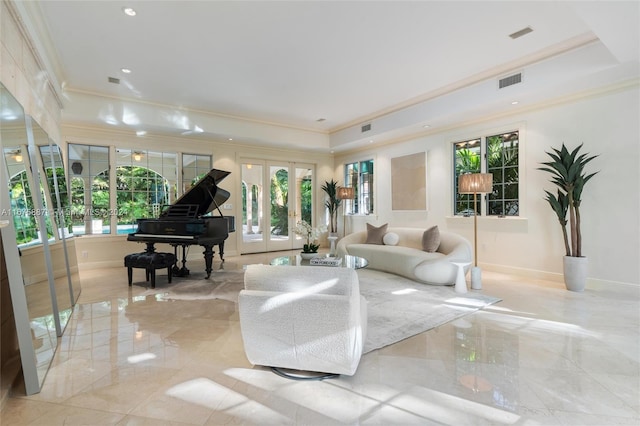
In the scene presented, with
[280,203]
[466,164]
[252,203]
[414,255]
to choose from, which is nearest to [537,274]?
[414,255]

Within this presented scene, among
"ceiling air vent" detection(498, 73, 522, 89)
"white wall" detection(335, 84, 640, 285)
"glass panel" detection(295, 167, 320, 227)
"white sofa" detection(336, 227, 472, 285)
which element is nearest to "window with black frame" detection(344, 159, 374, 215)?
"glass panel" detection(295, 167, 320, 227)

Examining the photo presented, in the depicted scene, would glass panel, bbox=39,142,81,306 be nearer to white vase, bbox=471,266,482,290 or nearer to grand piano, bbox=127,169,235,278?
grand piano, bbox=127,169,235,278

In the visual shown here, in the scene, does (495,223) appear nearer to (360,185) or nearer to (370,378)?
(360,185)

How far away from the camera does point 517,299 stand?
396 centimetres

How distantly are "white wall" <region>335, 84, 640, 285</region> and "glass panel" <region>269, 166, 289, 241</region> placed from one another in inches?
151

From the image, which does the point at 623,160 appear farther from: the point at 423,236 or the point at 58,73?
the point at 58,73

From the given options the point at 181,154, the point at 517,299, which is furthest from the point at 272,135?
the point at 517,299

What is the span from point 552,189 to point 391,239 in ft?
8.66

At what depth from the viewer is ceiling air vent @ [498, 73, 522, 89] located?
14.7 ft

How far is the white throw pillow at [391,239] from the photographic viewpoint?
5816 millimetres

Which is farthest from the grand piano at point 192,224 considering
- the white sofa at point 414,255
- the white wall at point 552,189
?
the white wall at point 552,189

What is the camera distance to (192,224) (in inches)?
200

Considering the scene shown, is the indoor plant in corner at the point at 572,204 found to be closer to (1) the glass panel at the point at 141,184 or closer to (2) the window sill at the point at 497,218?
(2) the window sill at the point at 497,218

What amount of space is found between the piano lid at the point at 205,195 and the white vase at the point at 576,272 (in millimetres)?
5219
